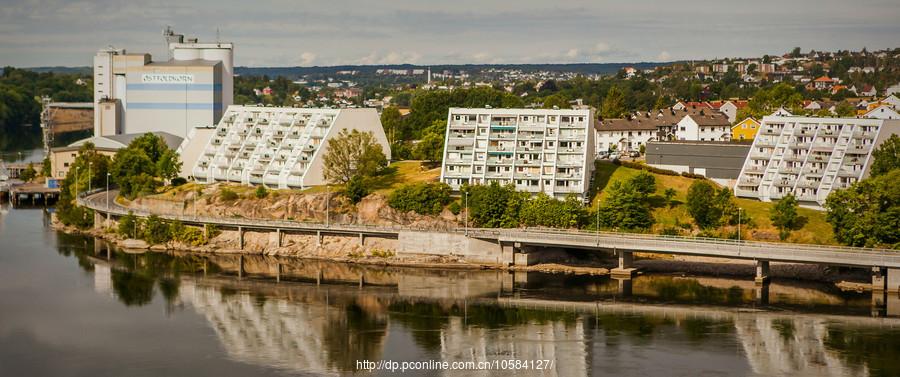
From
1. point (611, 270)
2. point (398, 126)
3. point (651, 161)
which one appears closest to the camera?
point (611, 270)

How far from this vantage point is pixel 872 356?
50.7 m

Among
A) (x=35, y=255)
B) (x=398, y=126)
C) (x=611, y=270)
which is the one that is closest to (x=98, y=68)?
(x=398, y=126)

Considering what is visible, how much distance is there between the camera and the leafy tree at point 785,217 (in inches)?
2820

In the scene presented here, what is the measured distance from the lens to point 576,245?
227 ft

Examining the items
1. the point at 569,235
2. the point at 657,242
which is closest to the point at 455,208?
the point at 569,235

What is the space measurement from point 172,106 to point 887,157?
67494 millimetres

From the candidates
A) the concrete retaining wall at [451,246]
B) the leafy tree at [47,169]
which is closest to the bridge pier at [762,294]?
the concrete retaining wall at [451,246]

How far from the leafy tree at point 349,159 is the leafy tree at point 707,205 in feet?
74.6

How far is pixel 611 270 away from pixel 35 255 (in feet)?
122

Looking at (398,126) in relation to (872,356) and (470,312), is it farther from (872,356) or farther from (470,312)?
(872,356)

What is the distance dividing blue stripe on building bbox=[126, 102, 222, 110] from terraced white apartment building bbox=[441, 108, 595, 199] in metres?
39.0

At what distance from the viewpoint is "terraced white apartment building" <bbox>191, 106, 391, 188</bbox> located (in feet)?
283

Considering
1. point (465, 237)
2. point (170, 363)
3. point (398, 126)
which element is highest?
point (398, 126)

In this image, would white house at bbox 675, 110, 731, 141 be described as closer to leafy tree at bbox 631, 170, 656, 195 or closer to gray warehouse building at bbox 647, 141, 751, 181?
gray warehouse building at bbox 647, 141, 751, 181
